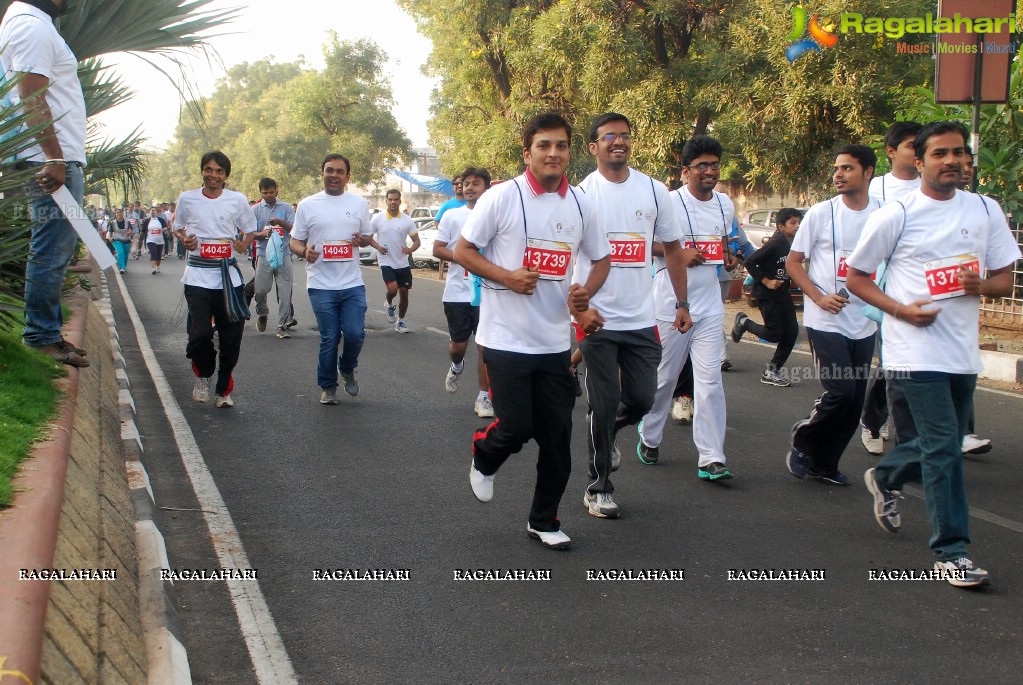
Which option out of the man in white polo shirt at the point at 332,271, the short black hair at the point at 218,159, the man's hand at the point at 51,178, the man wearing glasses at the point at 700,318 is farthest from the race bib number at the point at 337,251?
the man's hand at the point at 51,178

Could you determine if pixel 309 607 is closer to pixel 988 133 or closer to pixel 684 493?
pixel 684 493

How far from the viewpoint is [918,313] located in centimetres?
495

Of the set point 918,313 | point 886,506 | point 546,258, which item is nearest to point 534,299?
point 546,258

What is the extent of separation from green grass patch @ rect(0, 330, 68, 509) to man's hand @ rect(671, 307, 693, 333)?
3.41 m

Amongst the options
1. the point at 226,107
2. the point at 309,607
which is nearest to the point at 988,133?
Result: the point at 309,607

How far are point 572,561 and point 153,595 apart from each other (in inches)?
74.6

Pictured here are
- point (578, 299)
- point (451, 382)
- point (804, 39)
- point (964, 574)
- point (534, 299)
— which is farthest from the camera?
point (804, 39)

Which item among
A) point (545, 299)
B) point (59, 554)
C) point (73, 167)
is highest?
point (73, 167)

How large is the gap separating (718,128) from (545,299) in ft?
51.4

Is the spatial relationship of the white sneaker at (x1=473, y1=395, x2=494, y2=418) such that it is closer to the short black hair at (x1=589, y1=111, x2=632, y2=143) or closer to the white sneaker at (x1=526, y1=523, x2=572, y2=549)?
the short black hair at (x1=589, y1=111, x2=632, y2=143)

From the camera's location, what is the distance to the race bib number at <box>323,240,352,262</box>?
30.6 feet

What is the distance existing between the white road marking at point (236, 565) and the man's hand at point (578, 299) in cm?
191

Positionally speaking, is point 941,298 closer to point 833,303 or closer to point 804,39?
point 833,303

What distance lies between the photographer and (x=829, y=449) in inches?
267
